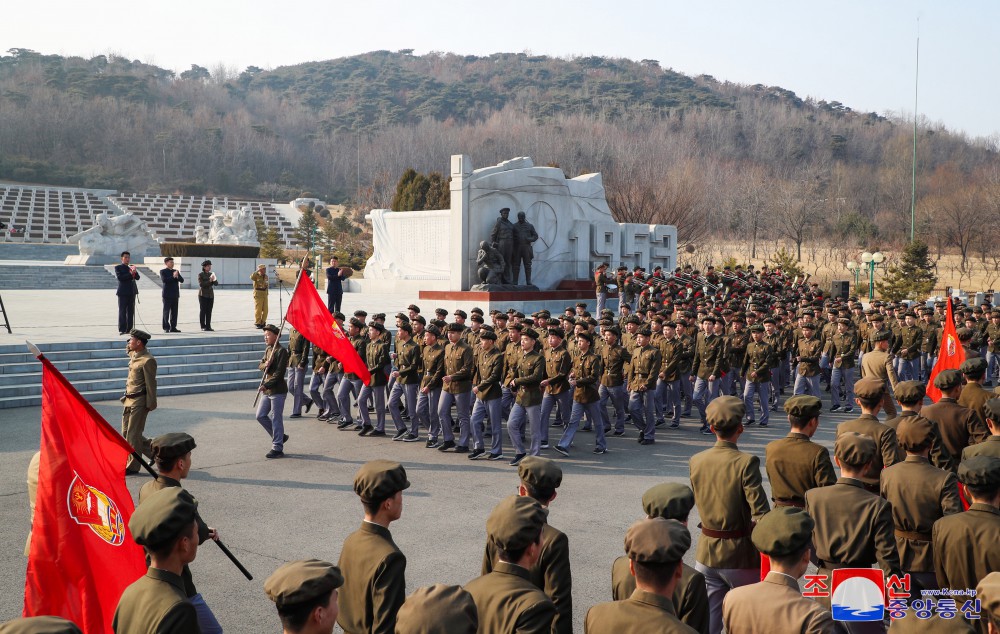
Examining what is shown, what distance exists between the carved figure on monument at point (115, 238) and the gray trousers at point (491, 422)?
3239 cm

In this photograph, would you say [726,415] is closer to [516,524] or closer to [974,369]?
[516,524]

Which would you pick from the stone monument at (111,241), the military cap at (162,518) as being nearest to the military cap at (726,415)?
the military cap at (162,518)

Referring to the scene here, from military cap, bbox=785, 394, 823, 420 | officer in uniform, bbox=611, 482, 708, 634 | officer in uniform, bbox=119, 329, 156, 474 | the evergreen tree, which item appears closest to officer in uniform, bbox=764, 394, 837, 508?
military cap, bbox=785, 394, 823, 420

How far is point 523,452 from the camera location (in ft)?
32.7

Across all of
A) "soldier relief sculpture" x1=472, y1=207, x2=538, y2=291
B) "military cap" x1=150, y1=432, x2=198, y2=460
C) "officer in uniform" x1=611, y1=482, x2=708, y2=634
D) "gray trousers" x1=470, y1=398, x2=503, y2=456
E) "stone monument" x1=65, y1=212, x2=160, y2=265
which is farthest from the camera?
"stone monument" x1=65, y1=212, x2=160, y2=265

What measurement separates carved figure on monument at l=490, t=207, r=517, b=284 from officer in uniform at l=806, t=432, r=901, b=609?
2073 centimetres

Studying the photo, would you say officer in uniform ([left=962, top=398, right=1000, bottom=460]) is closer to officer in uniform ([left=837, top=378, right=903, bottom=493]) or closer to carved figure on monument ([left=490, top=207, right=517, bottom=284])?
officer in uniform ([left=837, top=378, right=903, bottom=493])

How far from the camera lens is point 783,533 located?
322 cm

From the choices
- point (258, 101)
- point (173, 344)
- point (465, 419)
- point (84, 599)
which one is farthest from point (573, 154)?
point (258, 101)

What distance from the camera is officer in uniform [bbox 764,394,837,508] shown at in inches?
190

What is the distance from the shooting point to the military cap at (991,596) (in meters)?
2.58

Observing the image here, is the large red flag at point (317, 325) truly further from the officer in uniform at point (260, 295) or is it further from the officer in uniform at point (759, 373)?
the officer in uniform at point (260, 295)

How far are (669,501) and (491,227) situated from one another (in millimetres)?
22316

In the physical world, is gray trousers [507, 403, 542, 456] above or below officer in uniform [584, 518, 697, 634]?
below
